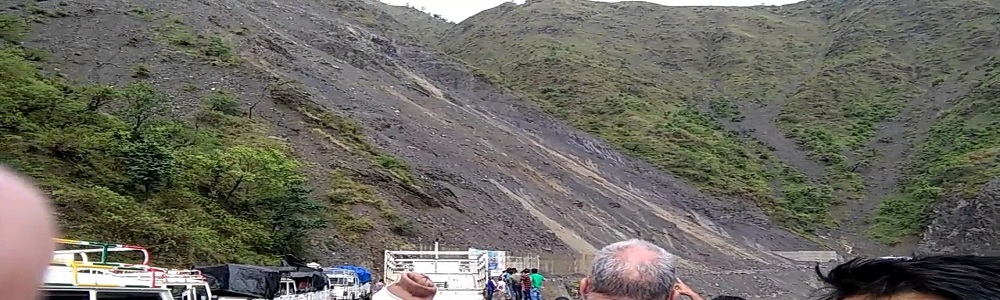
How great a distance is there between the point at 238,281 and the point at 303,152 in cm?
2789

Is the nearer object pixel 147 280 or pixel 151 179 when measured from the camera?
pixel 147 280

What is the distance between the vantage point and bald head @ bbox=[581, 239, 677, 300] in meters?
3.10

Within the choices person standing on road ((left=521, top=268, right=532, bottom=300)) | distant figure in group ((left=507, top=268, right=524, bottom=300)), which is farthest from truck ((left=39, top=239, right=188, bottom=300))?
distant figure in group ((left=507, top=268, right=524, bottom=300))

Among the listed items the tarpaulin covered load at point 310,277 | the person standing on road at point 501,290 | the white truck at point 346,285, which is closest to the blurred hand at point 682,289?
the tarpaulin covered load at point 310,277

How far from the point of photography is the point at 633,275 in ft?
10.2

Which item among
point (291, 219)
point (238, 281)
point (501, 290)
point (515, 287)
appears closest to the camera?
point (238, 281)

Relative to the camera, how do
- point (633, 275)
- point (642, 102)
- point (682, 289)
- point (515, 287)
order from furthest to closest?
point (642, 102), point (515, 287), point (682, 289), point (633, 275)

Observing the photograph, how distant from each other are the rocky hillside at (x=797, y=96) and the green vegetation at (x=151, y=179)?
3594 cm

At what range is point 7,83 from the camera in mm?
26797

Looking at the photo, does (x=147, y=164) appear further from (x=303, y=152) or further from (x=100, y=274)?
(x=100, y=274)

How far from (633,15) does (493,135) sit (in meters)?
84.3

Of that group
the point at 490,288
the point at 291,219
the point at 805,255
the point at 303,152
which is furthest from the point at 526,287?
the point at 805,255

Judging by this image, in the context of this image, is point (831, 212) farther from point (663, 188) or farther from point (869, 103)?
point (869, 103)

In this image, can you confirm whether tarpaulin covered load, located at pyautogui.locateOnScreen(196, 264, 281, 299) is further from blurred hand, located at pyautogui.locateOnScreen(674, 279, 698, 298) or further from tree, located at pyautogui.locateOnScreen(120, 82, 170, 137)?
tree, located at pyautogui.locateOnScreen(120, 82, 170, 137)
